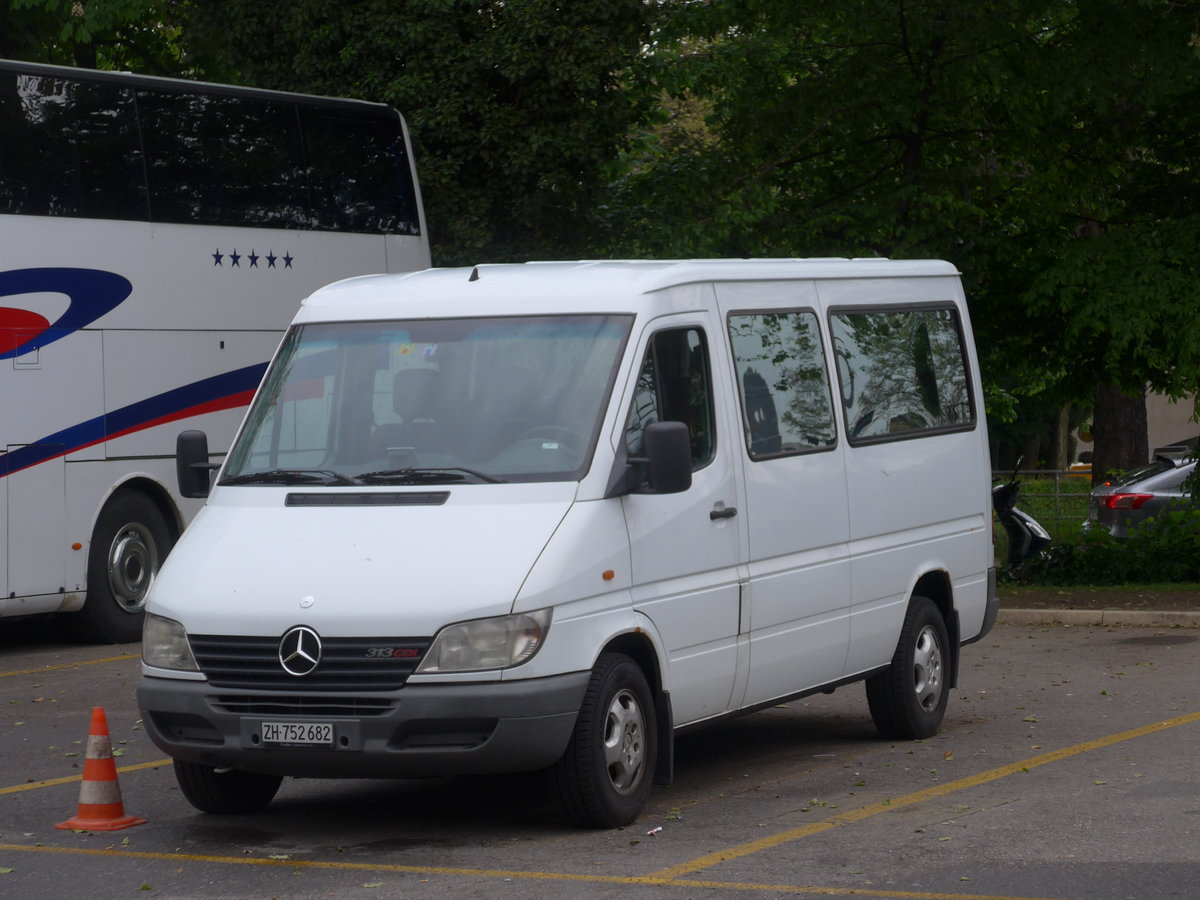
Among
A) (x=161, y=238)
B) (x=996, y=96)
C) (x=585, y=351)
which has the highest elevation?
(x=996, y=96)

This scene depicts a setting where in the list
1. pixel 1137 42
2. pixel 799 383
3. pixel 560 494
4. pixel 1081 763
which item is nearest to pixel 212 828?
pixel 560 494

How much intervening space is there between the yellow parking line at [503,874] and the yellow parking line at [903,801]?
169 millimetres

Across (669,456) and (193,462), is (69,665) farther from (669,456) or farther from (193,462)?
(669,456)

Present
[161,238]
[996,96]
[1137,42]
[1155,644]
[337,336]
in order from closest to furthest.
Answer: [337,336], [1155,644], [161,238], [1137,42], [996,96]

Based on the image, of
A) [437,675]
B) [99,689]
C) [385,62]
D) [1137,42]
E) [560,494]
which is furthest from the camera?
[385,62]

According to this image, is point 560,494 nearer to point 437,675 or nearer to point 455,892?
point 437,675

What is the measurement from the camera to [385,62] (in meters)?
21.2

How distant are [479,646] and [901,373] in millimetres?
3997

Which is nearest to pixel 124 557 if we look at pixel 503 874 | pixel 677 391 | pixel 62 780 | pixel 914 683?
pixel 62 780

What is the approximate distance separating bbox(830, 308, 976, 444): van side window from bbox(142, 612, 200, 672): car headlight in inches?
145

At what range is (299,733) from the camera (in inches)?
300

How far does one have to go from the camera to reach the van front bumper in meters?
7.52

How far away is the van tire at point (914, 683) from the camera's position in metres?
10.4

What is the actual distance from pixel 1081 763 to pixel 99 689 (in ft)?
22.0
